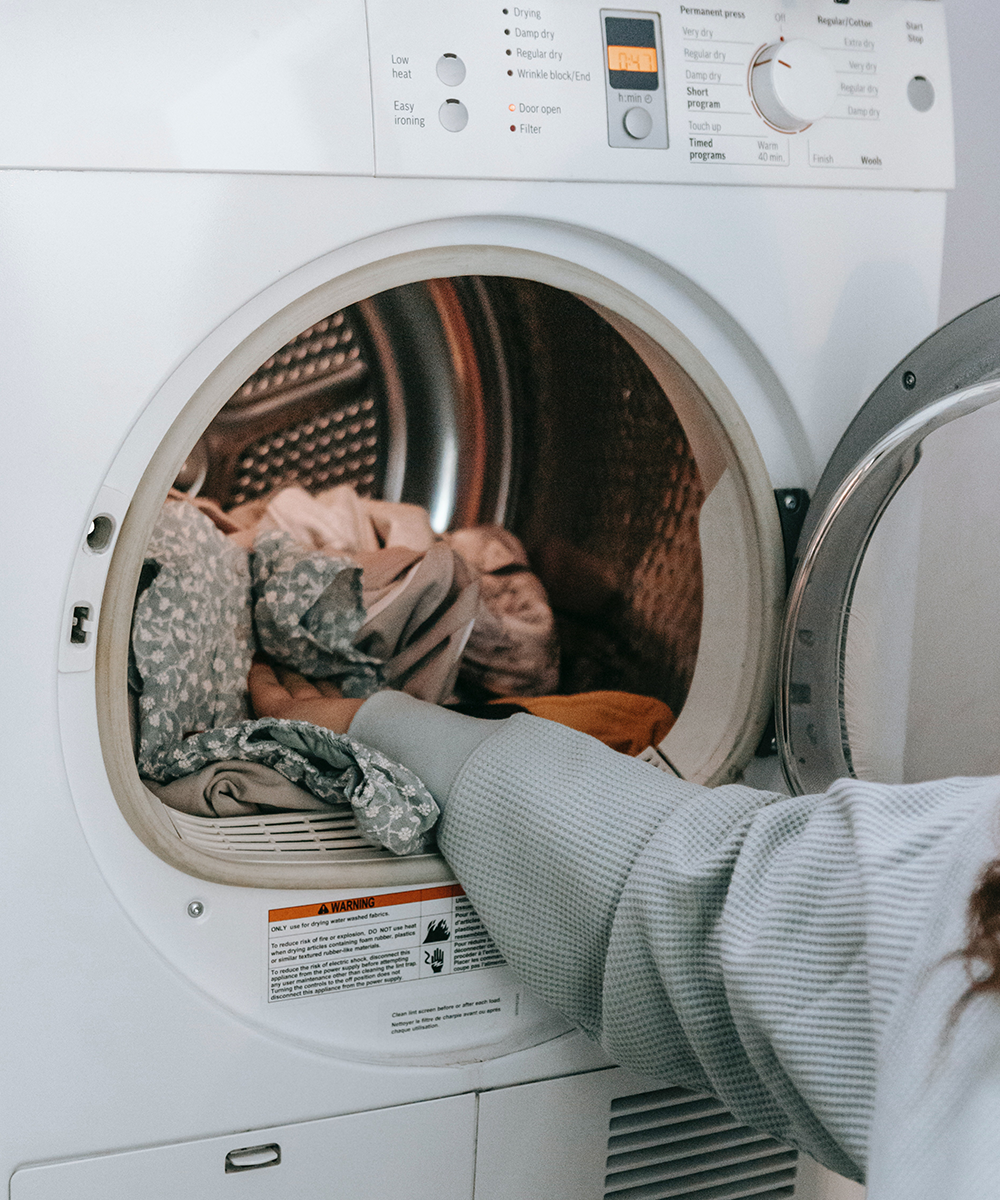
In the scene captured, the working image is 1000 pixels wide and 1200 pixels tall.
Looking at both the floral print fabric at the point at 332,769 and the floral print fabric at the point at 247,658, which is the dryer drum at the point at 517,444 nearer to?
the floral print fabric at the point at 247,658

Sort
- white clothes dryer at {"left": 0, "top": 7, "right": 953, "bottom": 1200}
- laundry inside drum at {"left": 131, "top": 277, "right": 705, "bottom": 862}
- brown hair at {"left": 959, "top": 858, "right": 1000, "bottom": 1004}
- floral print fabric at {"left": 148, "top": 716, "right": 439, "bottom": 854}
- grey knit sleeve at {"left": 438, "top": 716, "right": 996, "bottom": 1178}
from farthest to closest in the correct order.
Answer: laundry inside drum at {"left": 131, "top": 277, "right": 705, "bottom": 862}, floral print fabric at {"left": 148, "top": 716, "right": 439, "bottom": 854}, white clothes dryer at {"left": 0, "top": 7, "right": 953, "bottom": 1200}, grey knit sleeve at {"left": 438, "top": 716, "right": 996, "bottom": 1178}, brown hair at {"left": 959, "top": 858, "right": 1000, "bottom": 1004}

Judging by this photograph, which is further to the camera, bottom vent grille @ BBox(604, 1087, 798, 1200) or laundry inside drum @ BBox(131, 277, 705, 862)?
laundry inside drum @ BBox(131, 277, 705, 862)

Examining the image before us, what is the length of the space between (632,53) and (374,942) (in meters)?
0.66

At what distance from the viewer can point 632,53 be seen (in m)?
0.78

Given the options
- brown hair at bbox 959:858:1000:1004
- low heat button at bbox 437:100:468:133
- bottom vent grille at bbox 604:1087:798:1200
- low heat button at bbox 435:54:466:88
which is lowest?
bottom vent grille at bbox 604:1087:798:1200

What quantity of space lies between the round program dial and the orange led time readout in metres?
0.08

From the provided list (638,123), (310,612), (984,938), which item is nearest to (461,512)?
(310,612)

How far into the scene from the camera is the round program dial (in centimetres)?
80

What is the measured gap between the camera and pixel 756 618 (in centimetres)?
91

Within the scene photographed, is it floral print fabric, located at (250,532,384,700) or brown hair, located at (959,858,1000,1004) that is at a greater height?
floral print fabric, located at (250,532,384,700)

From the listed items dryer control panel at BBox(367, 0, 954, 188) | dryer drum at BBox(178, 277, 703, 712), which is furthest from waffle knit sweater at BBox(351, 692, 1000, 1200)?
dryer control panel at BBox(367, 0, 954, 188)

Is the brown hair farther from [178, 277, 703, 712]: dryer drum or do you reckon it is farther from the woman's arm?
[178, 277, 703, 712]: dryer drum

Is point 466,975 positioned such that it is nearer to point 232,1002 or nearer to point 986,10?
point 232,1002

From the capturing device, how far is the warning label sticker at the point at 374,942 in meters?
0.78
